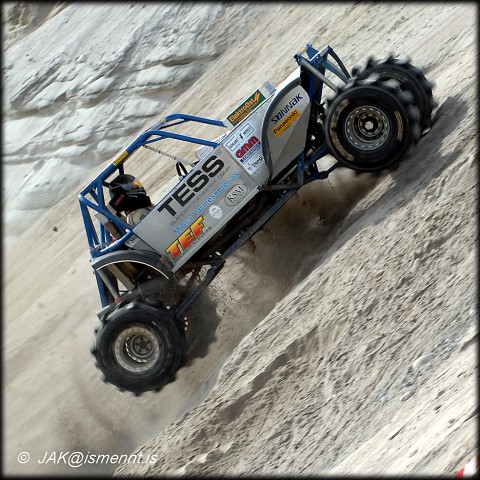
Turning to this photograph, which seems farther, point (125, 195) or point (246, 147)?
point (125, 195)

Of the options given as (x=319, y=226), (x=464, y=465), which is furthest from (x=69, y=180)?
(x=464, y=465)

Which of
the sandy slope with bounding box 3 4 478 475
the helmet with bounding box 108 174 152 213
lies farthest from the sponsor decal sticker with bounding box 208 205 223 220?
the sandy slope with bounding box 3 4 478 475

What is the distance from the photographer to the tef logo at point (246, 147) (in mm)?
8070

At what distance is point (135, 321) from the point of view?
27.1 feet

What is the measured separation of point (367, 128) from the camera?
8.03 meters

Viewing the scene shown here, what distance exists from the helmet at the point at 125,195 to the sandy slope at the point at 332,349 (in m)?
1.31

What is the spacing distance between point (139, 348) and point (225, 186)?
5.93ft

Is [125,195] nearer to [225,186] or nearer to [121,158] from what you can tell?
Answer: [121,158]

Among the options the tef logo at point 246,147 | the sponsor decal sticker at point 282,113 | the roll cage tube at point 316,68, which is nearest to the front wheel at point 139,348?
the tef logo at point 246,147

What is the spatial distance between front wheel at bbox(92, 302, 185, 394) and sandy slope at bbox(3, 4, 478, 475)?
0.42 m

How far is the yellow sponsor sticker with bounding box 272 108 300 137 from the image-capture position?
8.09 metres

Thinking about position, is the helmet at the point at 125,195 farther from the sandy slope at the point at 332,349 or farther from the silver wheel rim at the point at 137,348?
the sandy slope at the point at 332,349

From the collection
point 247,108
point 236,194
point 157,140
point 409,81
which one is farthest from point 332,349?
point 409,81

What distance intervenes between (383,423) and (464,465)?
1518 millimetres
